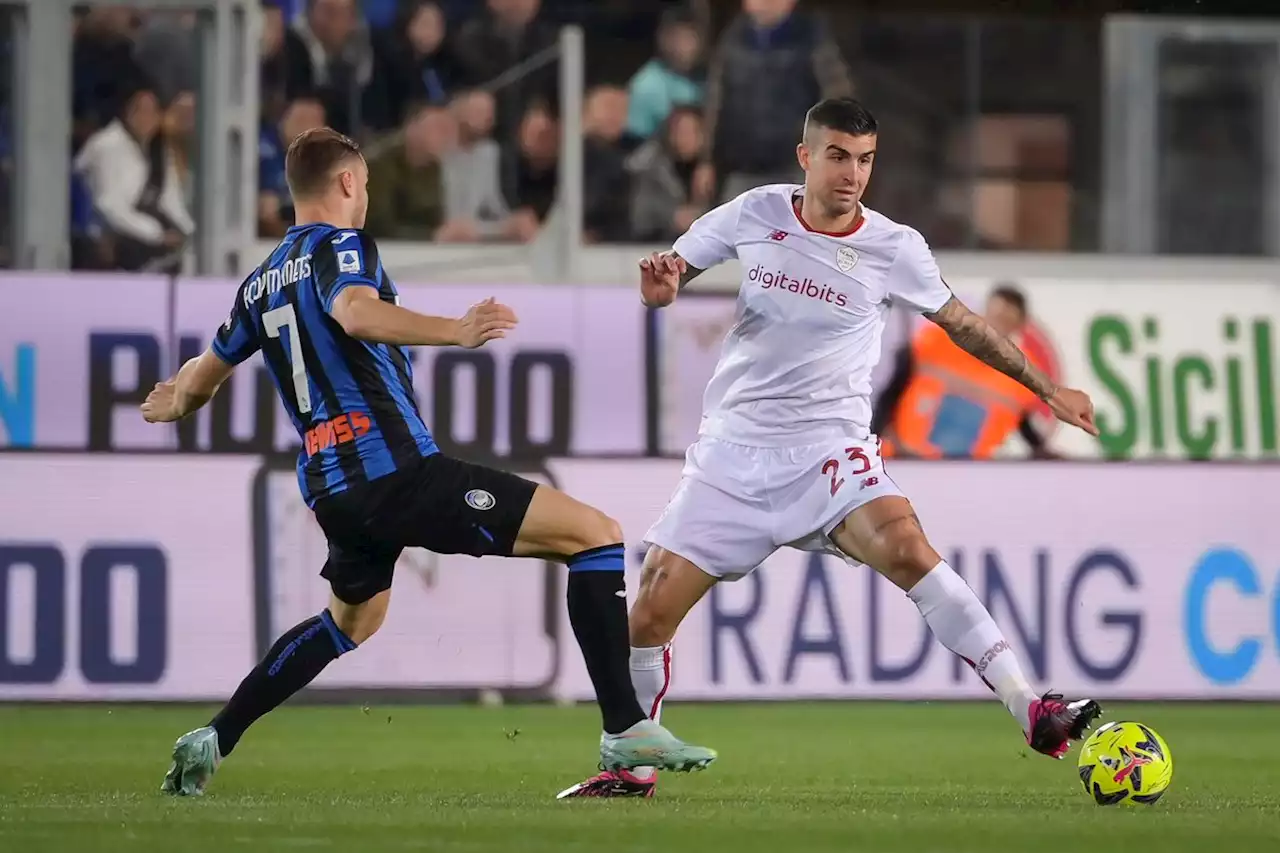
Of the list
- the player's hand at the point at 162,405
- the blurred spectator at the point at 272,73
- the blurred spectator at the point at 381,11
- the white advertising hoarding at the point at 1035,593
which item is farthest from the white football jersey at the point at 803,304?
the blurred spectator at the point at 381,11

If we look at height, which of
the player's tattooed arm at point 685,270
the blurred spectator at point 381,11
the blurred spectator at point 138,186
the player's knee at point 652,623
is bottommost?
the player's knee at point 652,623

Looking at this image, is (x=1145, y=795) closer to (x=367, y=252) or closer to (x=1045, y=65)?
(x=367, y=252)

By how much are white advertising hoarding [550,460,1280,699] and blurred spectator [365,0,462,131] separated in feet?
9.10

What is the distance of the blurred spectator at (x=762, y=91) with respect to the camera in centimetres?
1401

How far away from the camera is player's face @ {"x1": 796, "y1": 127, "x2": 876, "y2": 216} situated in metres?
7.38

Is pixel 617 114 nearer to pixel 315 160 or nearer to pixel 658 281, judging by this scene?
pixel 658 281

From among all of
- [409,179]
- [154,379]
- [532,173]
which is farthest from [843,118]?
[409,179]

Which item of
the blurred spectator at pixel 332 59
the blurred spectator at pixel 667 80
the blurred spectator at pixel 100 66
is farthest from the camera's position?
the blurred spectator at pixel 667 80

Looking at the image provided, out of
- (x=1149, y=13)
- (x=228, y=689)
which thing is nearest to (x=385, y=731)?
(x=228, y=689)

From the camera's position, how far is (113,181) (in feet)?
42.9

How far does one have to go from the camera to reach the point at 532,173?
539 inches

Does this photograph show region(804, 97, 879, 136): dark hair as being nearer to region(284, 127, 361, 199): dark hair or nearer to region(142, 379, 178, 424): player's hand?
region(284, 127, 361, 199): dark hair

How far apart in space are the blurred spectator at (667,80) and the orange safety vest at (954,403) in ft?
6.88

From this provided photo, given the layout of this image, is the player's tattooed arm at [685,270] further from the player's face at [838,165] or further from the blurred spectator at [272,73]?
the blurred spectator at [272,73]
